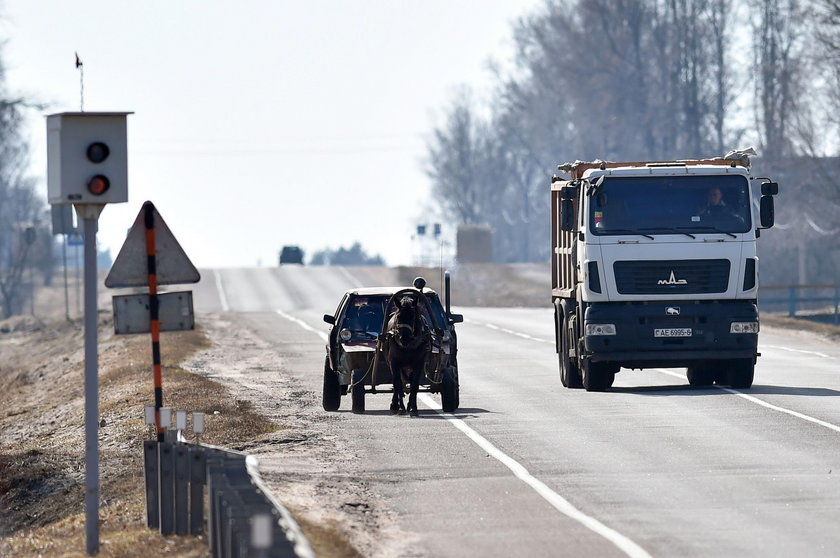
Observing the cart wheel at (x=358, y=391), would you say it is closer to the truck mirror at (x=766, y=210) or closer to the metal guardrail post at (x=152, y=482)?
the truck mirror at (x=766, y=210)

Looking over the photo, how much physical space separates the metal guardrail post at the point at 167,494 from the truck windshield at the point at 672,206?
38.2 ft

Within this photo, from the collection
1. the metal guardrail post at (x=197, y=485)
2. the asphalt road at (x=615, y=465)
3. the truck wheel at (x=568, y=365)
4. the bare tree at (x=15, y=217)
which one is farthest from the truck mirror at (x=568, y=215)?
the bare tree at (x=15, y=217)

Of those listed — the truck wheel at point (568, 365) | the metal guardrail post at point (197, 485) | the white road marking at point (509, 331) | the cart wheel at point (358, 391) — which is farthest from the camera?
the white road marking at point (509, 331)

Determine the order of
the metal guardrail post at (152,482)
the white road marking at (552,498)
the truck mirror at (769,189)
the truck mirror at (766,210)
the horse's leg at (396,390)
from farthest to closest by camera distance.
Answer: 1. the truck mirror at (766,210)
2. the truck mirror at (769,189)
3. the horse's leg at (396,390)
4. the metal guardrail post at (152,482)
5. the white road marking at (552,498)

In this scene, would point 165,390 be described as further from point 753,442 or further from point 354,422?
point 753,442

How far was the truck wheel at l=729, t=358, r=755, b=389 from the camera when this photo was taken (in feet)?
78.4

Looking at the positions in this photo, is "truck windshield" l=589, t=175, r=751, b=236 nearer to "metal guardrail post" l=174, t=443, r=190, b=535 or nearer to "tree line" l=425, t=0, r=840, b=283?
"metal guardrail post" l=174, t=443, r=190, b=535

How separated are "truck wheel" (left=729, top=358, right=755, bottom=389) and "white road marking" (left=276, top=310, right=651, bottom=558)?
506 cm

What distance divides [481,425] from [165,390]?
7.42 m

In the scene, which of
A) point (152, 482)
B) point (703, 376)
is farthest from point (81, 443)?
point (703, 376)

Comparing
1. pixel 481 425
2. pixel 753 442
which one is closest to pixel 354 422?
pixel 481 425

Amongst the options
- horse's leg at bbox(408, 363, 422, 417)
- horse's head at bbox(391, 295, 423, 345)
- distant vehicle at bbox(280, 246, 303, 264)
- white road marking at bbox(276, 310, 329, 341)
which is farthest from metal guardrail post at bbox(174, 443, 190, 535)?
distant vehicle at bbox(280, 246, 303, 264)

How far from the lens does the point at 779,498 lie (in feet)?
43.4

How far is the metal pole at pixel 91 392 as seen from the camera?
473 inches
